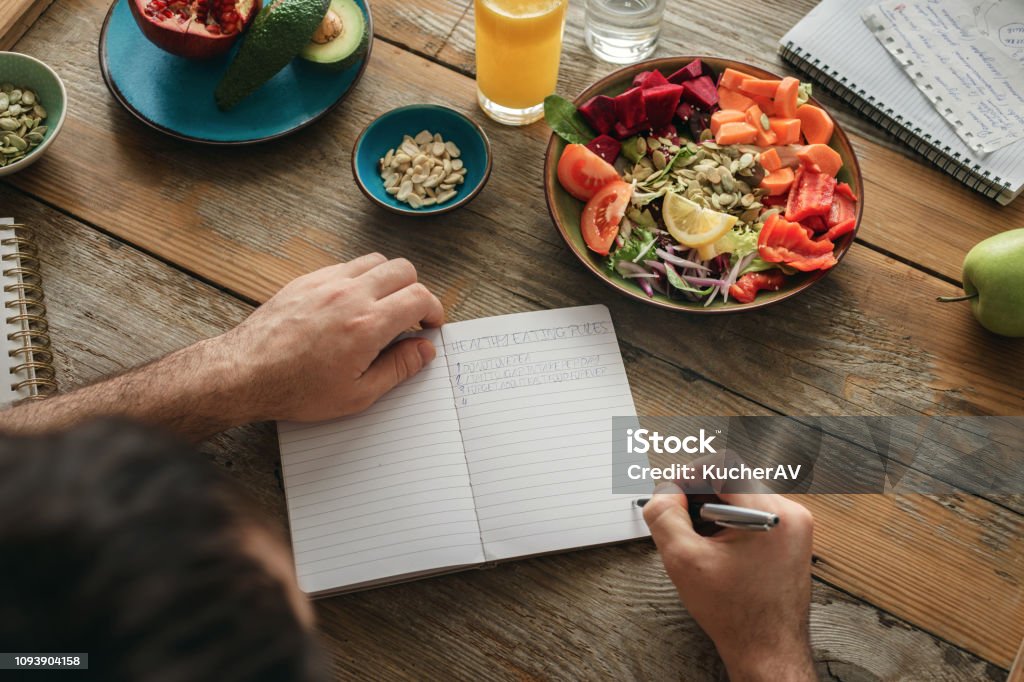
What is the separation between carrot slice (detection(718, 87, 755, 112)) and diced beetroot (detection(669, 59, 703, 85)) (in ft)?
0.16

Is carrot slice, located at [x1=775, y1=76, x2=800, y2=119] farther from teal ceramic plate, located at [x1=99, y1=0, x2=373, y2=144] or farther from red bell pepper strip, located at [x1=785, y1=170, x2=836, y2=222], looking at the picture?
teal ceramic plate, located at [x1=99, y1=0, x2=373, y2=144]

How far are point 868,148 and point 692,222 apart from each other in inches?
16.5

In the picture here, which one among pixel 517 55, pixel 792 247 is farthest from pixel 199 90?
pixel 792 247

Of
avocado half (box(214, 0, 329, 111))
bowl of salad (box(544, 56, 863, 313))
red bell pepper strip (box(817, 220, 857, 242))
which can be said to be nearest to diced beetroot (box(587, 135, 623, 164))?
bowl of salad (box(544, 56, 863, 313))

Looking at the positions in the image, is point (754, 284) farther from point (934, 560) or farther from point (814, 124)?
point (934, 560)

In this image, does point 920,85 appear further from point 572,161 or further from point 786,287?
point 572,161

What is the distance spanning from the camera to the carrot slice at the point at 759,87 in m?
1.26

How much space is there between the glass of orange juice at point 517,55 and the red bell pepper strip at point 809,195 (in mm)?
437

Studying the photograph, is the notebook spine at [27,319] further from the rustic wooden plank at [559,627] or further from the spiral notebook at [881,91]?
the spiral notebook at [881,91]

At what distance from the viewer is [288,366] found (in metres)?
1.08

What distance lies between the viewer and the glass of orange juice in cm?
123

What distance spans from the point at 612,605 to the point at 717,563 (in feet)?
0.51

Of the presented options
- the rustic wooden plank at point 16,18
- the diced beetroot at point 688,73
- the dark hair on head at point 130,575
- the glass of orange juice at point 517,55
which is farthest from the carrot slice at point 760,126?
the rustic wooden plank at point 16,18

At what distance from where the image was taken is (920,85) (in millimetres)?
1383
